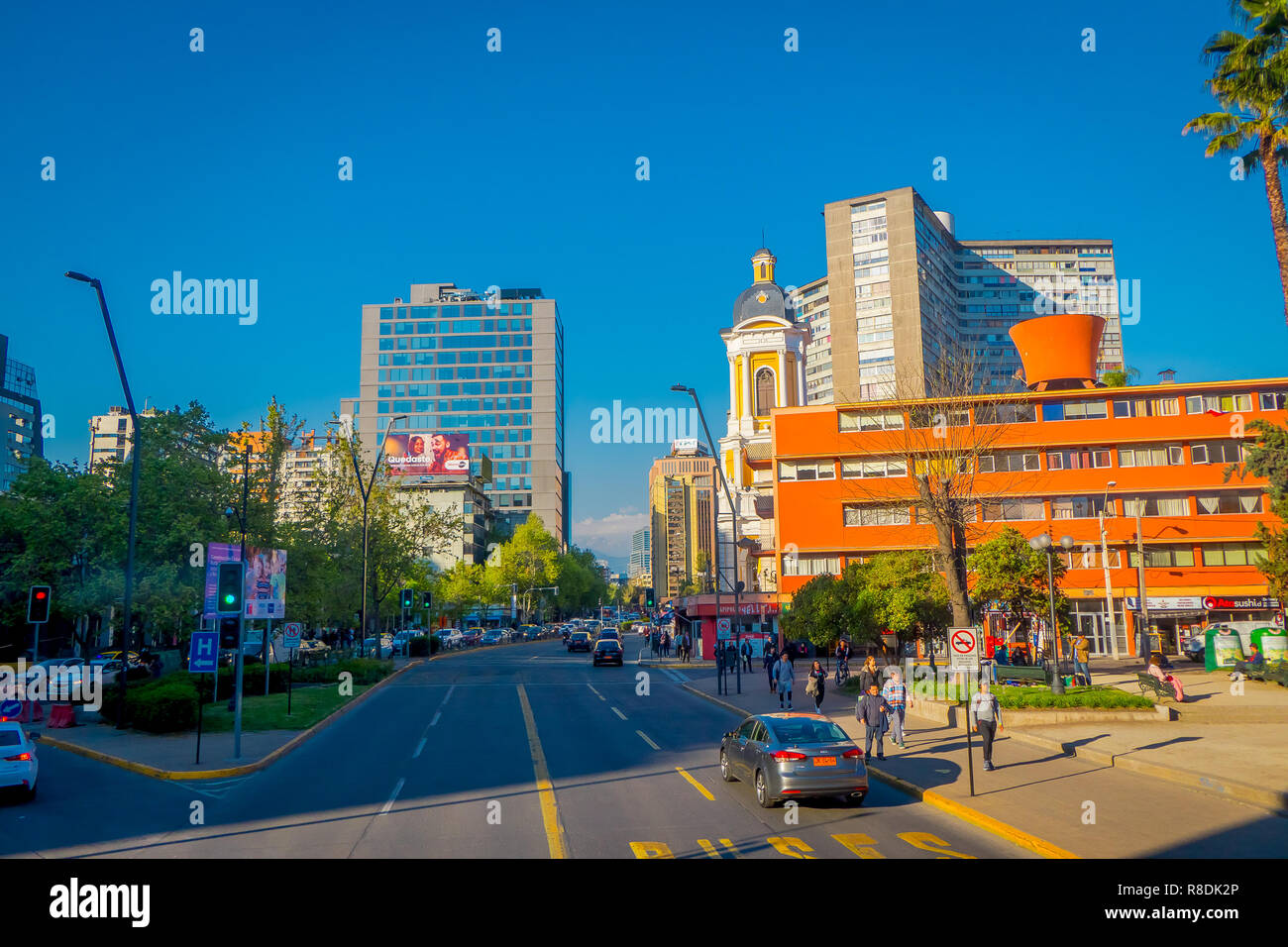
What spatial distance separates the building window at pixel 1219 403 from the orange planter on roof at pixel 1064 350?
6.47m

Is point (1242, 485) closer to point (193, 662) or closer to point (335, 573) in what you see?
point (335, 573)

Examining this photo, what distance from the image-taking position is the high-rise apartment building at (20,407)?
13175cm

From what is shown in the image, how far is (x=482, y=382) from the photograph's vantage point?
516 feet

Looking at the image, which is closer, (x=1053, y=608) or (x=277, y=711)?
(x=277, y=711)

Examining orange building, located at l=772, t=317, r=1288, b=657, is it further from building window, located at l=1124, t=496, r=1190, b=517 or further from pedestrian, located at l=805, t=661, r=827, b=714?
pedestrian, located at l=805, t=661, r=827, b=714

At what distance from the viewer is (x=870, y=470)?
57406 mm

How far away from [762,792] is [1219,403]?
181ft

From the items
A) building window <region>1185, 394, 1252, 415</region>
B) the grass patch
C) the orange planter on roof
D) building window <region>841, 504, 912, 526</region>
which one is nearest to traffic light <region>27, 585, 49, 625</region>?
the grass patch

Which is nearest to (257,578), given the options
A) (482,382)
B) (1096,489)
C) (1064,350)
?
(1096,489)

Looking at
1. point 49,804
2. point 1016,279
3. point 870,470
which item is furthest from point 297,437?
point 1016,279

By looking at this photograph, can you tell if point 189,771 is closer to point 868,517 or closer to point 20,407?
point 868,517

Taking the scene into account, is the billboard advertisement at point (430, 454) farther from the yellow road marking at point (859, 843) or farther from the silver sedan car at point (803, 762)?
the yellow road marking at point (859, 843)

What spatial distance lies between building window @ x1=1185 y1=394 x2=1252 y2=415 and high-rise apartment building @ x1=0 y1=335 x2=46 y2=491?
146 meters

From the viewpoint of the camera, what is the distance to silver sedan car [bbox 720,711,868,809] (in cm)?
1273
